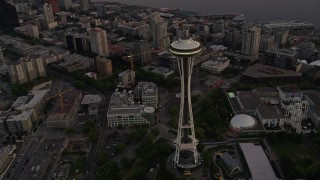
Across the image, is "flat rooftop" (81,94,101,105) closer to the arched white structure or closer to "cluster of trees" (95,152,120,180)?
"cluster of trees" (95,152,120,180)

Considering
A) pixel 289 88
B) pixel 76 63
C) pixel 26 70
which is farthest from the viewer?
pixel 76 63

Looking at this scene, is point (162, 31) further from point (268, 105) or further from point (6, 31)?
point (6, 31)

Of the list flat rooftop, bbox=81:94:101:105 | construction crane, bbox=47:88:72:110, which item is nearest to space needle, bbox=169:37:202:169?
flat rooftop, bbox=81:94:101:105

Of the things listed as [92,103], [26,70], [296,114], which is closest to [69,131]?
[92,103]

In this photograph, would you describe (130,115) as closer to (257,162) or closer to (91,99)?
(91,99)

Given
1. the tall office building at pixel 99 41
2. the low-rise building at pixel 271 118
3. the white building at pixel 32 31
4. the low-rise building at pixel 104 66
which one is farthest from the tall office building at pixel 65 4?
the low-rise building at pixel 271 118

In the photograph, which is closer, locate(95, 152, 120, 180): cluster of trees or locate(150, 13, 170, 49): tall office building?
locate(95, 152, 120, 180): cluster of trees
